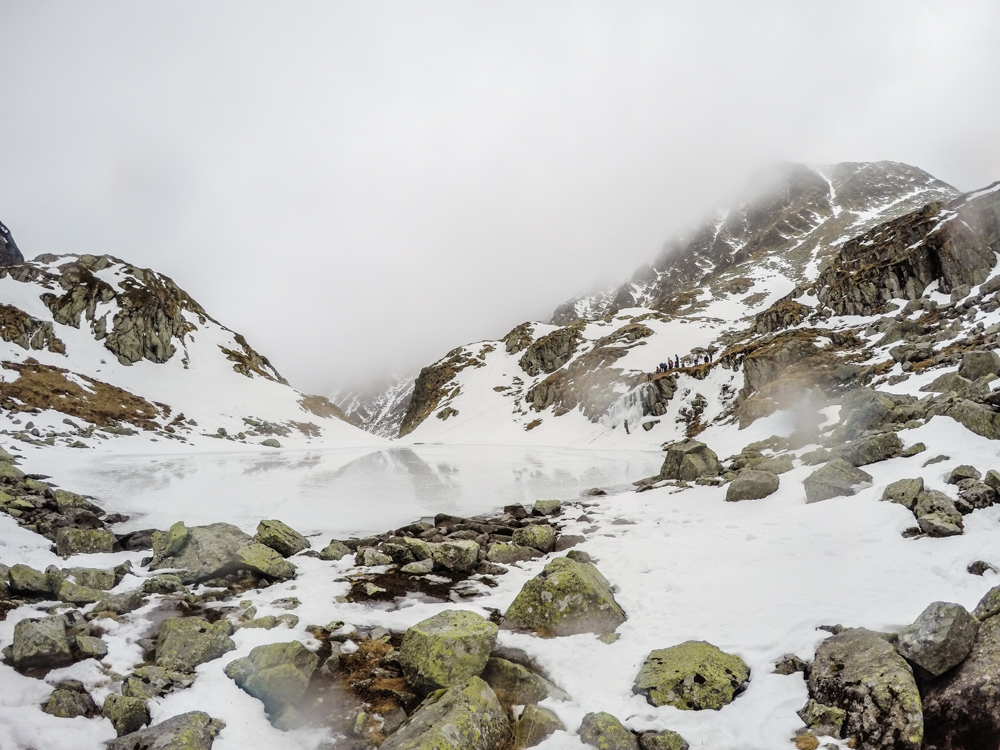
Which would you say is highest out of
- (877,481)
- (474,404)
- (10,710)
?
(10,710)

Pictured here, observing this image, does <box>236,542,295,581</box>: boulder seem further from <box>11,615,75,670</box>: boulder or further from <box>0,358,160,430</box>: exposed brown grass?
<box>0,358,160,430</box>: exposed brown grass

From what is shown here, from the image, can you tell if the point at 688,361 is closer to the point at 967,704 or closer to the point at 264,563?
the point at 264,563

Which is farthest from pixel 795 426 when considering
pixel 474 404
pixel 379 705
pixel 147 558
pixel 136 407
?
pixel 474 404

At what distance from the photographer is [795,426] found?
3112 cm

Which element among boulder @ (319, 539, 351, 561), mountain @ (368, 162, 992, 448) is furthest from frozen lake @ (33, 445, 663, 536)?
mountain @ (368, 162, 992, 448)

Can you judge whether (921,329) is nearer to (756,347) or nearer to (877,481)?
(756,347)

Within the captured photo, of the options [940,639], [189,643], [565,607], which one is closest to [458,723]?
[565,607]

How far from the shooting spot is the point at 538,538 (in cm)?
1491

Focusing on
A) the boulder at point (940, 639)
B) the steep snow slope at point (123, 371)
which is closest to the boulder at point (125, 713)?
the boulder at point (940, 639)

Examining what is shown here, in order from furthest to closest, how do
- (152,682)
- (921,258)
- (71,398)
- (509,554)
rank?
(71,398) < (921,258) < (509,554) < (152,682)

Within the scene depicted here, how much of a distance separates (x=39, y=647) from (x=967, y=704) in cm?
1284

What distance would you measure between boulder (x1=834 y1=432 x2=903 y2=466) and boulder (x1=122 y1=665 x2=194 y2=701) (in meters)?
19.2

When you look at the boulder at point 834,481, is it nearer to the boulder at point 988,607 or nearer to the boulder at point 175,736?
the boulder at point 988,607

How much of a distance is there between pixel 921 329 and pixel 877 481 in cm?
3474
